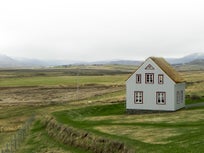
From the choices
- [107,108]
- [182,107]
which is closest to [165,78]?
[182,107]

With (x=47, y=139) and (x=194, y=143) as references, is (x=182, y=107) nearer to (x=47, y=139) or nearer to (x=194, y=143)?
(x=47, y=139)

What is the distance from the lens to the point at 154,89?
59.7m

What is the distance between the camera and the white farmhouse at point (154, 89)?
58.8 metres

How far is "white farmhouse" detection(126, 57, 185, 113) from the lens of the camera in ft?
193

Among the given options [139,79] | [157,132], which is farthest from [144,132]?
[139,79]

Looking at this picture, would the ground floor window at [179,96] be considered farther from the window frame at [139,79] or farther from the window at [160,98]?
the window frame at [139,79]

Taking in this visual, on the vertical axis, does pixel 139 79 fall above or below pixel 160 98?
above

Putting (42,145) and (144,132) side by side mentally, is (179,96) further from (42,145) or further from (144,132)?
(42,145)

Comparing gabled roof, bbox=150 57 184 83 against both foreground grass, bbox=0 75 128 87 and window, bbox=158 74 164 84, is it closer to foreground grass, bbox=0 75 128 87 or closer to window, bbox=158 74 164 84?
window, bbox=158 74 164 84

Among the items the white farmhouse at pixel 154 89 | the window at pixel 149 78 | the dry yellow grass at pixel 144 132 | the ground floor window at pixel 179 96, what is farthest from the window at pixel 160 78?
the dry yellow grass at pixel 144 132

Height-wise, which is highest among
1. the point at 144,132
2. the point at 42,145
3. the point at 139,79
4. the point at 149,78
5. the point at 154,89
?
the point at 149,78

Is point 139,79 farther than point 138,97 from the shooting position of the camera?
No

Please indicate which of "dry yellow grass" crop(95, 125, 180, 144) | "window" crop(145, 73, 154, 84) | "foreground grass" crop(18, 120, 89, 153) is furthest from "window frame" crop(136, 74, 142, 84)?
"foreground grass" crop(18, 120, 89, 153)

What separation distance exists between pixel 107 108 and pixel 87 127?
22335 mm
